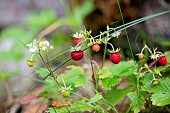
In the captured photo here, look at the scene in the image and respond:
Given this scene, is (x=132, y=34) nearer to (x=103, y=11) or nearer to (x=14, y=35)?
(x=103, y=11)

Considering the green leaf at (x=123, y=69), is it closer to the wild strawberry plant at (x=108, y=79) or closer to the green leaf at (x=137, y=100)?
the wild strawberry plant at (x=108, y=79)

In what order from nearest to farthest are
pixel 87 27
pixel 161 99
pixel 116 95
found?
1. pixel 161 99
2. pixel 116 95
3. pixel 87 27

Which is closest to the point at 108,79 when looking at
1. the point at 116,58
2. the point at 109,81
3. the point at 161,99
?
the point at 109,81

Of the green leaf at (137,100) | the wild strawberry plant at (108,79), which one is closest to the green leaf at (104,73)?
the wild strawberry plant at (108,79)

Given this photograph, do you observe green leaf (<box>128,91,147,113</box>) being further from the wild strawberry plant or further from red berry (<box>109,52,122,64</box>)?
red berry (<box>109,52,122,64</box>)

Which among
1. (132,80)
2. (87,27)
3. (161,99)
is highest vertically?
(87,27)

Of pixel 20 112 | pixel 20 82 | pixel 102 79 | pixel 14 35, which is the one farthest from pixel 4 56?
pixel 102 79

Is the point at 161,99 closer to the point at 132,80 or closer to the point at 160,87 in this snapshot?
the point at 160,87
